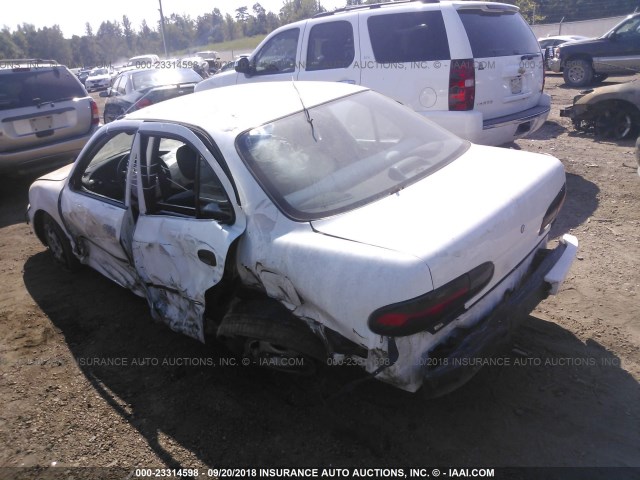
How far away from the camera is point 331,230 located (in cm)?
244

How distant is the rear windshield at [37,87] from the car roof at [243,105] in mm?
4950

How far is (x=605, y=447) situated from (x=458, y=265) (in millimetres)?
1186

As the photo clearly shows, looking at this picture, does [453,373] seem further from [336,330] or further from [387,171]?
[387,171]

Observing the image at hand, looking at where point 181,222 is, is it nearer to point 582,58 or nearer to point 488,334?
point 488,334

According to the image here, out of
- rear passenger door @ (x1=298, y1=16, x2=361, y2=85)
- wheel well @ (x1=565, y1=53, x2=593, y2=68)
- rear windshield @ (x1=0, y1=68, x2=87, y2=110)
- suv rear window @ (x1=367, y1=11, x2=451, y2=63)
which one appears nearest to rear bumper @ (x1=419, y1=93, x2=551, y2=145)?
suv rear window @ (x1=367, y1=11, x2=451, y2=63)

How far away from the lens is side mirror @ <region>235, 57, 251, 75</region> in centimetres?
739

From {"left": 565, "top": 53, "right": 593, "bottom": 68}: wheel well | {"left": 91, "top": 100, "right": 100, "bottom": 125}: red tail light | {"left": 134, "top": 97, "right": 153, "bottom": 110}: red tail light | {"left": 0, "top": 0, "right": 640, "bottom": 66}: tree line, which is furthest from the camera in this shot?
{"left": 0, "top": 0, "right": 640, "bottom": 66}: tree line

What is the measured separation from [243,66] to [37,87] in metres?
3.08

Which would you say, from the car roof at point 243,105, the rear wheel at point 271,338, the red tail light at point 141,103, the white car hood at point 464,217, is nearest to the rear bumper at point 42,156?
the red tail light at point 141,103

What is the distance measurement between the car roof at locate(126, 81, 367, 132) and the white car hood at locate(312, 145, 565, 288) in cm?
88

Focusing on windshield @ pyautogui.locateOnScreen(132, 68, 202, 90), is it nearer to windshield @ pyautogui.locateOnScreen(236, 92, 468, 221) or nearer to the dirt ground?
the dirt ground

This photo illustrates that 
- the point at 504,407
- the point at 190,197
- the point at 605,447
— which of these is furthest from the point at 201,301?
the point at 605,447

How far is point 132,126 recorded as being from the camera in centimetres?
345

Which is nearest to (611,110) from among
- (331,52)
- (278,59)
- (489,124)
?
(489,124)
